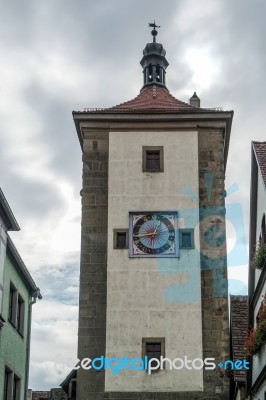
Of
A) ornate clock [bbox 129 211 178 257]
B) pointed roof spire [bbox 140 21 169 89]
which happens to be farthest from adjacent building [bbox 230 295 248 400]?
pointed roof spire [bbox 140 21 169 89]

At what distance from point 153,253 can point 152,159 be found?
3.48 meters

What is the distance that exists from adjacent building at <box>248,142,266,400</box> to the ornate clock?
2.62 meters

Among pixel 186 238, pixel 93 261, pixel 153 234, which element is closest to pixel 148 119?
pixel 153 234

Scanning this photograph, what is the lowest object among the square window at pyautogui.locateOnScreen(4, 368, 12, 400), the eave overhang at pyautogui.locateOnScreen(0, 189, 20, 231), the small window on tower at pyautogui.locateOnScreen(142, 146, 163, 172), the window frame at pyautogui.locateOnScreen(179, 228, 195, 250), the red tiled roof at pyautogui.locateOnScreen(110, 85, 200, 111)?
the square window at pyautogui.locateOnScreen(4, 368, 12, 400)

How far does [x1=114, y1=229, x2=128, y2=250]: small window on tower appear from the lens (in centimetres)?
2733

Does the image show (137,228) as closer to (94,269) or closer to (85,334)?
(94,269)

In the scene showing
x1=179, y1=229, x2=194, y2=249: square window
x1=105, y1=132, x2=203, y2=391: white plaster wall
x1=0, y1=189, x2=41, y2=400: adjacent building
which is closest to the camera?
x1=0, y1=189, x2=41, y2=400: adjacent building

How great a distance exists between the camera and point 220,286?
27.0 metres

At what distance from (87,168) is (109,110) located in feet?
7.78

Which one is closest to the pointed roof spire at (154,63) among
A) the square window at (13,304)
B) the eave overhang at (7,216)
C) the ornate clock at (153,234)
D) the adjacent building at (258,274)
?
the ornate clock at (153,234)

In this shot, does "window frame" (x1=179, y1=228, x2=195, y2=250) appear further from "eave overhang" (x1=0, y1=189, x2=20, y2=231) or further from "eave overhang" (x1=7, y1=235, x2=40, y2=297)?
"eave overhang" (x1=0, y1=189, x2=20, y2=231)

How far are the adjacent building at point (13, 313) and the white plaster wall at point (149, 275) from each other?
282cm

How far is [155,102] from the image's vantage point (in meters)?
31.2

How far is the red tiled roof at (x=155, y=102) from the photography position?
3036cm
